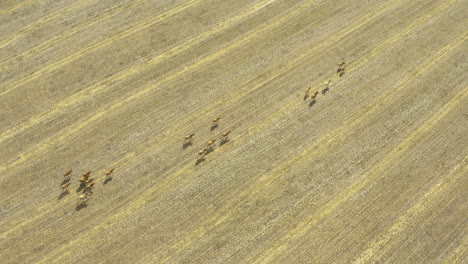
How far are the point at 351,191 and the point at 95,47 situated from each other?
23.4 m

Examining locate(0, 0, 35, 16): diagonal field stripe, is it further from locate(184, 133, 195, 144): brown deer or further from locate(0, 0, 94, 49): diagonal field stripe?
locate(184, 133, 195, 144): brown deer

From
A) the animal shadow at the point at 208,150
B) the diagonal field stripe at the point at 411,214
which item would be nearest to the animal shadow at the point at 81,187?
the animal shadow at the point at 208,150

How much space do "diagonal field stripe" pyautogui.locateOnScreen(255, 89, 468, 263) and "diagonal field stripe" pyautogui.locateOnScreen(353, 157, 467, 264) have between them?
118 inches

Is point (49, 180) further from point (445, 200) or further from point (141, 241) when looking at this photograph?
point (445, 200)

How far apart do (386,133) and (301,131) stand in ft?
20.3

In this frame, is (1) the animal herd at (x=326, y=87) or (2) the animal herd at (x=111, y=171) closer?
(2) the animal herd at (x=111, y=171)

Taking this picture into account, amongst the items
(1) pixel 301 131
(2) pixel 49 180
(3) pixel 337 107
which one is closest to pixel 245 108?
(1) pixel 301 131

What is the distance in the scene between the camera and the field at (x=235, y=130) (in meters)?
23.4

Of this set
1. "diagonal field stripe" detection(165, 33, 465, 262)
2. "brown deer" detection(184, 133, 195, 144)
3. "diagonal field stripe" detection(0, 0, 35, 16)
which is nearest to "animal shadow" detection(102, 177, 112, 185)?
"brown deer" detection(184, 133, 195, 144)

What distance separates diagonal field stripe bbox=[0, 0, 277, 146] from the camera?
90.9 ft

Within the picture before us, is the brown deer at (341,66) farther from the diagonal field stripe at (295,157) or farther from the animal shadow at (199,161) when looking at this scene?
the animal shadow at (199,161)

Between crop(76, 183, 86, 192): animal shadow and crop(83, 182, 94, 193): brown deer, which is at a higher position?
crop(76, 183, 86, 192): animal shadow

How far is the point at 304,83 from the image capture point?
99.6 feet

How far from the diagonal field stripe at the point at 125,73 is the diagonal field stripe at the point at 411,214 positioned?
20.7 metres
